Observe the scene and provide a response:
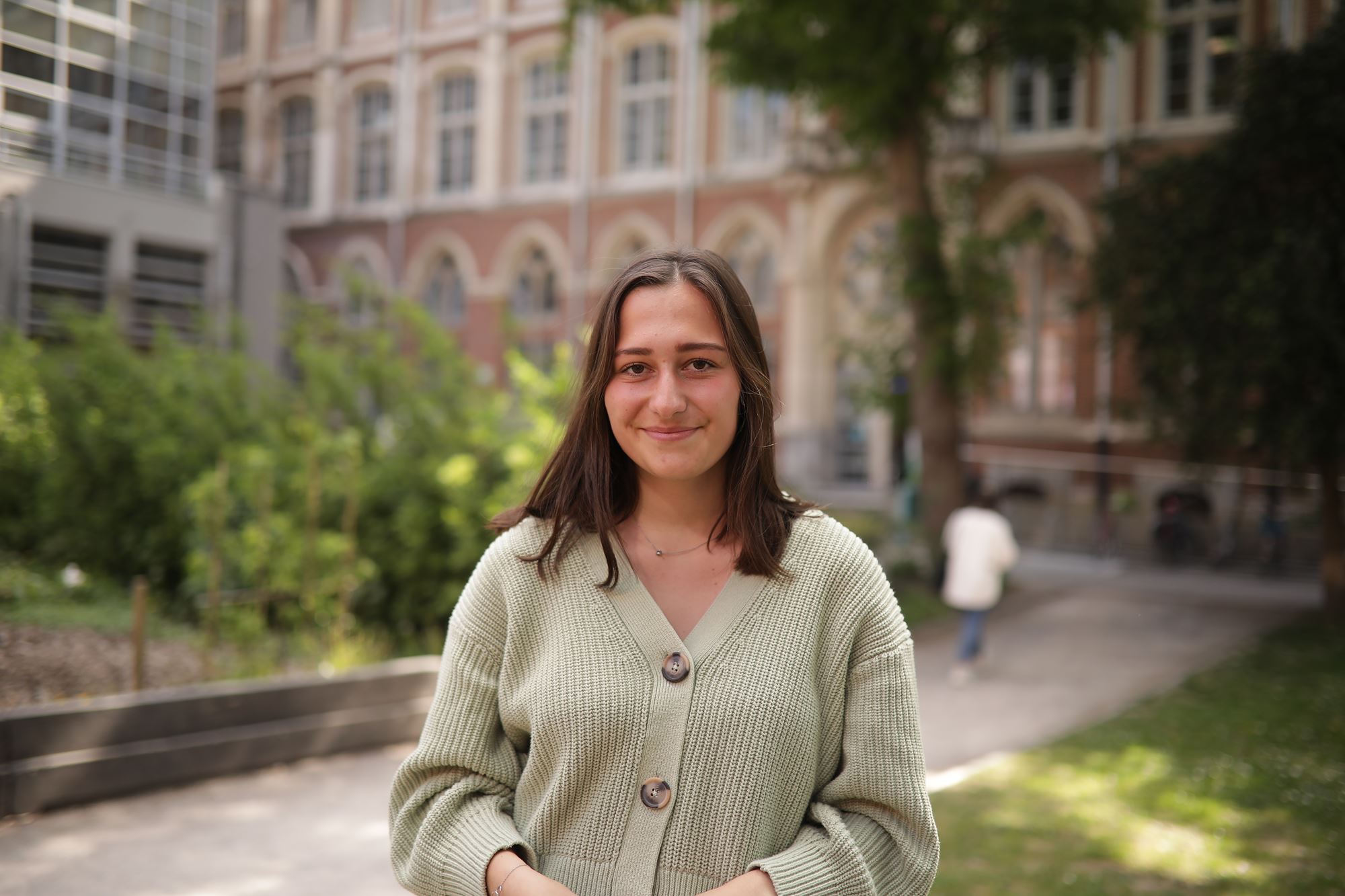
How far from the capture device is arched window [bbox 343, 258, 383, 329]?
800 centimetres

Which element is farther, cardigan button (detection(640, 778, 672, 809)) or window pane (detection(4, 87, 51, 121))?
window pane (detection(4, 87, 51, 121))

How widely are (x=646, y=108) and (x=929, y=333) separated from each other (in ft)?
41.8

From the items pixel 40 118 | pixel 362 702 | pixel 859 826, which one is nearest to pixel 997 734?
pixel 362 702

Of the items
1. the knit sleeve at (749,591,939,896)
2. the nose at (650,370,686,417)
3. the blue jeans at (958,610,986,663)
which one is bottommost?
the blue jeans at (958,610,986,663)

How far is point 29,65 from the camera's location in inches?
183

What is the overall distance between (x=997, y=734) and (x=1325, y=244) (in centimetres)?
615

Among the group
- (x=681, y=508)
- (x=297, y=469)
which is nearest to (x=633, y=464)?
(x=681, y=508)

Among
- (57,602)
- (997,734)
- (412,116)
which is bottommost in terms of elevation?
(997,734)

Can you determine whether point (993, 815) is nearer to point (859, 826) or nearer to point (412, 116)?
point (859, 826)

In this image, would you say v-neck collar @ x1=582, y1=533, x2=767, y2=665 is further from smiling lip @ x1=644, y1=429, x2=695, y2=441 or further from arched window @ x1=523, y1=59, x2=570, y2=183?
arched window @ x1=523, y1=59, x2=570, y2=183

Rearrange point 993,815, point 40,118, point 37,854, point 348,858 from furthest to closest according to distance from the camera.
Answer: point 993,815, point 40,118, point 348,858, point 37,854

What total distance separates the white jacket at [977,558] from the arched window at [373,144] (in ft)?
19.6

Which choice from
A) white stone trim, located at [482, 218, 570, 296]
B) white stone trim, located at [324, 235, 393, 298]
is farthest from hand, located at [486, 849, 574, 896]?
white stone trim, located at [482, 218, 570, 296]

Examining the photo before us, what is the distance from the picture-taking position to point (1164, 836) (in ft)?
15.8
